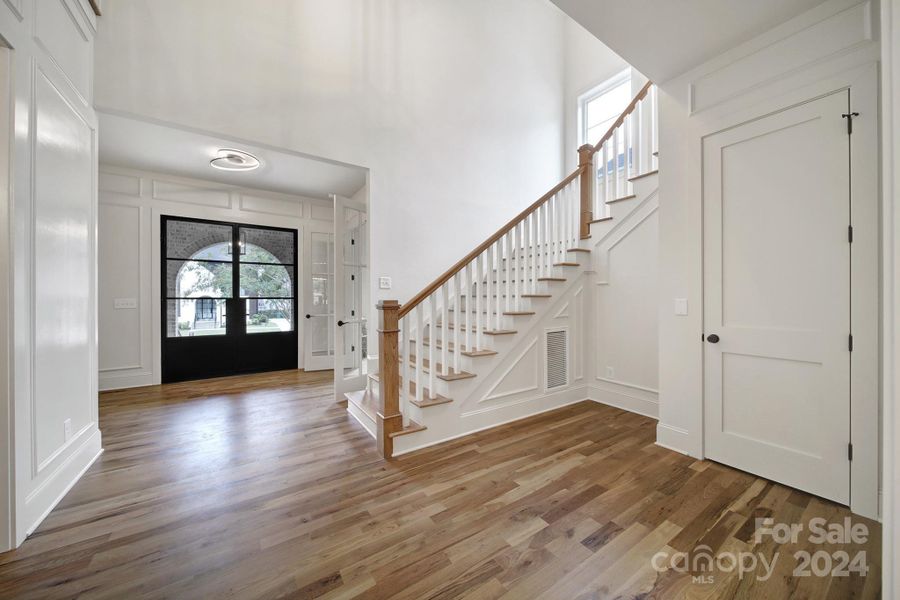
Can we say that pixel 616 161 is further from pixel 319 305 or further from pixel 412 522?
pixel 319 305

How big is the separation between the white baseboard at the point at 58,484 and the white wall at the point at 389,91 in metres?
2.52

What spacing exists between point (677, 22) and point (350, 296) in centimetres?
364

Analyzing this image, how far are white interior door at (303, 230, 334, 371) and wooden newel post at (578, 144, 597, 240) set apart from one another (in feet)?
12.7

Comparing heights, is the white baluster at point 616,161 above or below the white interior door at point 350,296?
above

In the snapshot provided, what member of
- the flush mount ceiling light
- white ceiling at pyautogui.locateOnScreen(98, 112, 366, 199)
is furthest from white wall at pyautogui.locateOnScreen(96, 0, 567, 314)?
the flush mount ceiling light

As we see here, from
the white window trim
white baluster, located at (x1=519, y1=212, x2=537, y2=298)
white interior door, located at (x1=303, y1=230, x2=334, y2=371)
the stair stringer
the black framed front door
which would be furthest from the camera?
white interior door, located at (x1=303, y1=230, x2=334, y2=371)

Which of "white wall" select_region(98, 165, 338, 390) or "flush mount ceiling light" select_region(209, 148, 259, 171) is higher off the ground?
"flush mount ceiling light" select_region(209, 148, 259, 171)

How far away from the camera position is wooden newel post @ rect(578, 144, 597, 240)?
3.78 meters

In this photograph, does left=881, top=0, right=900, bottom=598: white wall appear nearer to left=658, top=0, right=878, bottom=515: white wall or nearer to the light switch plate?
left=658, top=0, right=878, bottom=515: white wall

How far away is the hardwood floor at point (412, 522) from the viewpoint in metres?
1.41

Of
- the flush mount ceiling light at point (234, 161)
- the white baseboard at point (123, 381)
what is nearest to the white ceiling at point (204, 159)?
the flush mount ceiling light at point (234, 161)

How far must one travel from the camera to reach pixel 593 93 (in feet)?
17.7

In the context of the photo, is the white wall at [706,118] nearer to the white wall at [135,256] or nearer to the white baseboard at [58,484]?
the white baseboard at [58,484]

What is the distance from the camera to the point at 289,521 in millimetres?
1803
